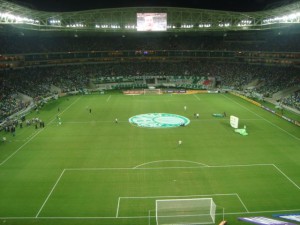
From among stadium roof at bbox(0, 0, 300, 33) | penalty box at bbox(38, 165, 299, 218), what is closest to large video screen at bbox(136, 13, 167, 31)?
stadium roof at bbox(0, 0, 300, 33)

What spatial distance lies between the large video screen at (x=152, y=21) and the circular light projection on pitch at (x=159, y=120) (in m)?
26.3

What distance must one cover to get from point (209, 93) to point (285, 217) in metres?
60.3

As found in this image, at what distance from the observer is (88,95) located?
254 feet

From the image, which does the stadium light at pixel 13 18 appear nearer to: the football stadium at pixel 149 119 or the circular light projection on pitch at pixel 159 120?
the football stadium at pixel 149 119

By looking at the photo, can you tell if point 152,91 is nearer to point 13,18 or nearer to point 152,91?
point 152,91

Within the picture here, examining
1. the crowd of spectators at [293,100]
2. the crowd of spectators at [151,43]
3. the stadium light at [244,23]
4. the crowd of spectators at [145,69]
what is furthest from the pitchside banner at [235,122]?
the crowd of spectators at [151,43]

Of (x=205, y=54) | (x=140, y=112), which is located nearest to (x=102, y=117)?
(x=140, y=112)

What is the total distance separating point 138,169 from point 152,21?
49.5m

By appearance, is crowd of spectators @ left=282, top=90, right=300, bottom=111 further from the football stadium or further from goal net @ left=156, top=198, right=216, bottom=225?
goal net @ left=156, top=198, right=216, bottom=225

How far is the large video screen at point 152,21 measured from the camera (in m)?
73.0

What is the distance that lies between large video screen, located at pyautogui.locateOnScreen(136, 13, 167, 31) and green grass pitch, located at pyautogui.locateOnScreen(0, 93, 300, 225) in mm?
29197

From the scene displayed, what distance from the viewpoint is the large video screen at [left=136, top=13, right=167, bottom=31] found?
7300 centimetres

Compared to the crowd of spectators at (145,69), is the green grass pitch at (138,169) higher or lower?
lower

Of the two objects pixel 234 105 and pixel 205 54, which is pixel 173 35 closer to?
pixel 205 54
